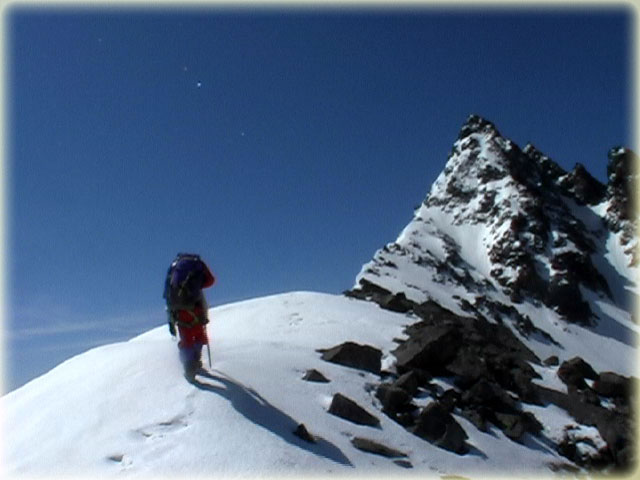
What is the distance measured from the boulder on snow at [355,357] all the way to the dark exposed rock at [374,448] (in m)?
4.53

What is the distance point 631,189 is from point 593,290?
30.8 meters

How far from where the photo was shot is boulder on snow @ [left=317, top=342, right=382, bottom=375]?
15.6m

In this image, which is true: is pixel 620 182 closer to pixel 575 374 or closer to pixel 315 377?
pixel 575 374

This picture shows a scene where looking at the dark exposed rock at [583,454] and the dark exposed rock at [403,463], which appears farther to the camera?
the dark exposed rock at [583,454]

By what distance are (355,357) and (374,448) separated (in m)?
4.95

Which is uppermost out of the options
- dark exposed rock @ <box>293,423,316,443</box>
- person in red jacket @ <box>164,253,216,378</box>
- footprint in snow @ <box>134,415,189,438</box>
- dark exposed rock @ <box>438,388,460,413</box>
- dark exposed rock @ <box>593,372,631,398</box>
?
person in red jacket @ <box>164,253,216,378</box>

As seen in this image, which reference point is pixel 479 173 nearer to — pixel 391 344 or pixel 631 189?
pixel 631 189

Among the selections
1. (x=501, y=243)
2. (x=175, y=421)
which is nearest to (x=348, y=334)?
(x=175, y=421)

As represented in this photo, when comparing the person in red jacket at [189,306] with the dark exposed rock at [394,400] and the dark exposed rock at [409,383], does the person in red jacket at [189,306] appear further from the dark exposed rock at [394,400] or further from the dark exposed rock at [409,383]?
the dark exposed rock at [409,383]

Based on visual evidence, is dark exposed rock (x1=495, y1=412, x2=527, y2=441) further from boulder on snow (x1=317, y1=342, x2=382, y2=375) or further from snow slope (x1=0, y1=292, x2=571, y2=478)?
boulder on snow (x1=317, y1=342, x2=382, y2=375)

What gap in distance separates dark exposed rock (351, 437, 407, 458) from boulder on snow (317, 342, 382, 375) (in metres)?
4.53

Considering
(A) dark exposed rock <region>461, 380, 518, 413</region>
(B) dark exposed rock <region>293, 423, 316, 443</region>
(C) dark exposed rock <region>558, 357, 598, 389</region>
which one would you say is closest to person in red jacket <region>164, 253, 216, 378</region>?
(B) dark exposed rock <region>293, 423, 316, 443</region>

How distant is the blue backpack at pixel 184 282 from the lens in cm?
1196

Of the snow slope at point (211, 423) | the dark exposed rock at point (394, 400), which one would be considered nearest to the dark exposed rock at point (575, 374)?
the snow slope at point (211, 423)
